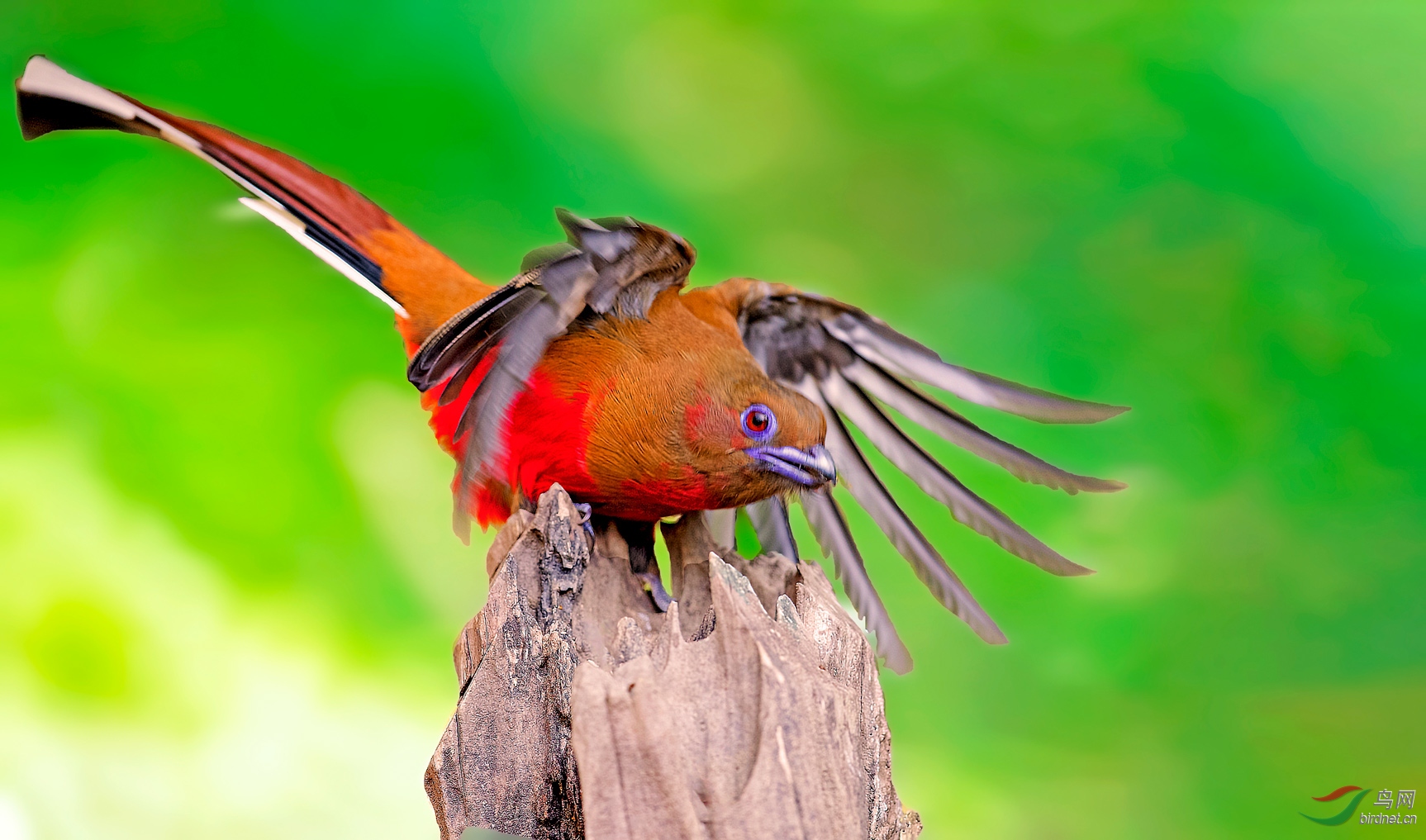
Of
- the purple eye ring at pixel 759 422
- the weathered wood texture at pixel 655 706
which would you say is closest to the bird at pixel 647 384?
the purple eye ring at pixel 759 422

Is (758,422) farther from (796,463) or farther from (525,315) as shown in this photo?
(525,315)

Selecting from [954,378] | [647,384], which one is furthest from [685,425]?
[954,378]

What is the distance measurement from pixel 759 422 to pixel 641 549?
0.39 metres

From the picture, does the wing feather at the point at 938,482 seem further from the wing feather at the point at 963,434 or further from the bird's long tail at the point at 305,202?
the bird's long tail at the point at 305,202

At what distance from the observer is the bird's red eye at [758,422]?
1700 millimetres

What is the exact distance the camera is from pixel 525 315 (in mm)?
1618

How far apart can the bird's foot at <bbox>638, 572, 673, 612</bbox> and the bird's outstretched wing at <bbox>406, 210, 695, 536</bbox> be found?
1.11ft

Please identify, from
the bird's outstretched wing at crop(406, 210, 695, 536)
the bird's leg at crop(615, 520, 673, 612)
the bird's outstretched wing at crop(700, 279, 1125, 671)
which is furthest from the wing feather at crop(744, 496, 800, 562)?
the bird's outstretched wing at crop(406, 210, 695, 536)

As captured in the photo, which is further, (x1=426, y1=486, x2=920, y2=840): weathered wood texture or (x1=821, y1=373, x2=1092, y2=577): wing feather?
(x1=821, y1=373, x2=1092, y2=577): wing feather

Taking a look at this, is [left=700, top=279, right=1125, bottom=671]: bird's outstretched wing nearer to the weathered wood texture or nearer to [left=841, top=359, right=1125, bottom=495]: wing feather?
[left=841, top=359, right=1125, bottom=495]: wing feather

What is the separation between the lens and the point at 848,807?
4.34ft

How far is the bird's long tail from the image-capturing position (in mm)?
2033

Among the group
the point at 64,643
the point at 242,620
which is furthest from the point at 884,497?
the point at 64,643

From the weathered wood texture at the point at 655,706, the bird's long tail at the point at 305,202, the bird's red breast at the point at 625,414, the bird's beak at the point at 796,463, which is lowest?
the weathered wood texture at the point at 655,706
